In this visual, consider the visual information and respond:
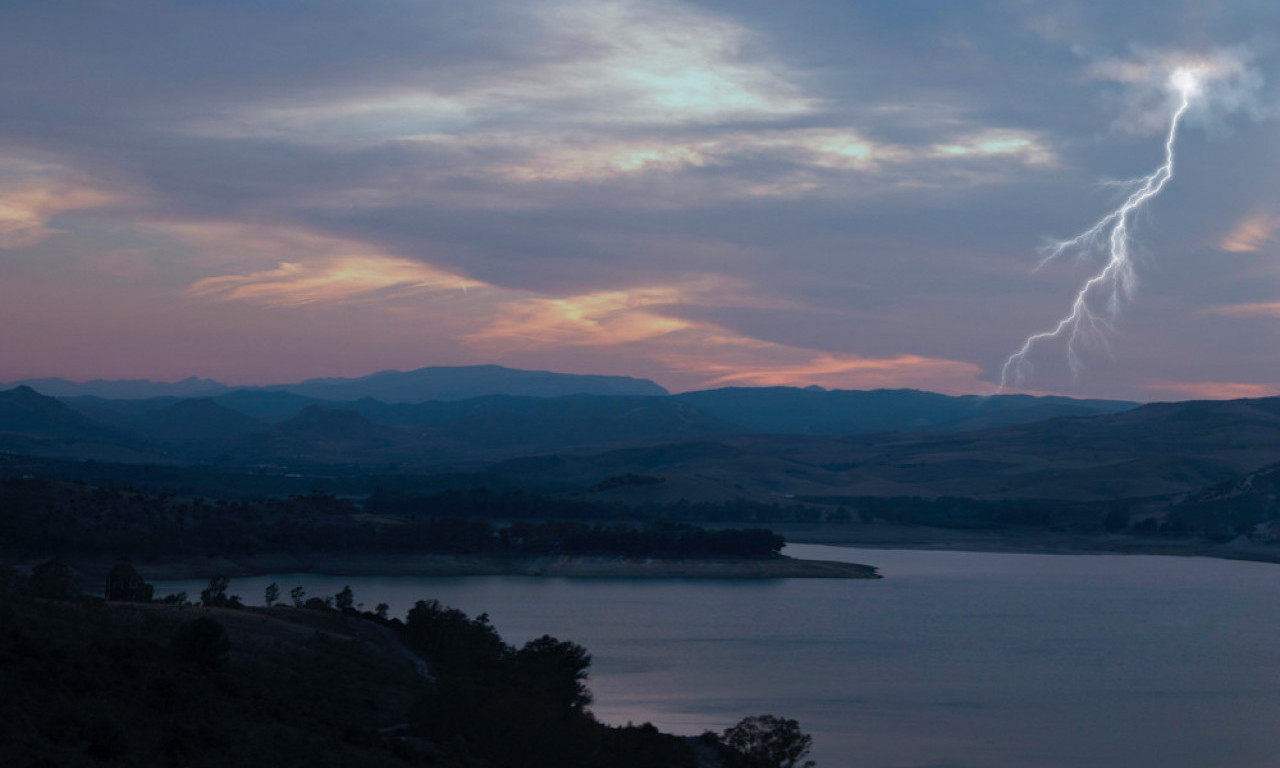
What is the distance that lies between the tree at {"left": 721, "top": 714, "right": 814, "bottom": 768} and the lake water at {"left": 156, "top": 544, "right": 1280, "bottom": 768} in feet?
13.6

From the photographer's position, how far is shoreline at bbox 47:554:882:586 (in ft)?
250

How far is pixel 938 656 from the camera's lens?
45.5m

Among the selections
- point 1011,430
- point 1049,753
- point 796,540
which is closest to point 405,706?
point 1049,753

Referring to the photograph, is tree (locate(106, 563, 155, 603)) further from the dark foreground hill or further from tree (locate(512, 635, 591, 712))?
tree (locate(512, 635, 591, 712))

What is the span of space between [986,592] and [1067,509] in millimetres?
54774

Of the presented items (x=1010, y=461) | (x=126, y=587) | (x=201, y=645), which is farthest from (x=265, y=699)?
(x=1010, y=461)

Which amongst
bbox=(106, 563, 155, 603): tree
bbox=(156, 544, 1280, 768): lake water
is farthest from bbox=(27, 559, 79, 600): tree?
bbox=(156, 544, 1280, 768): lake water

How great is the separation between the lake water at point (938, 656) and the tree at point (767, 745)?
13.6ft

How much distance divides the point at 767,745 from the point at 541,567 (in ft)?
178

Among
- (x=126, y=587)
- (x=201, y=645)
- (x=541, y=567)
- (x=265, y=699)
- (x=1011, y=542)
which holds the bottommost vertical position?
(x=541, y=567)

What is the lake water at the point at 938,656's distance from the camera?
3347 cm

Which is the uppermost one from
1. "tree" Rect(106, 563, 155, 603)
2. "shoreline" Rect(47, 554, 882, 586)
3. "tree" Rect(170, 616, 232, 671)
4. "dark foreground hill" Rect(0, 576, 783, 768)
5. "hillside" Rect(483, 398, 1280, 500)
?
"hillside" Rect(483, 398, 1280, 500)

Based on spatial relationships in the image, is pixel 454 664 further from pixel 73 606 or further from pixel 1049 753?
pixel 1049 753

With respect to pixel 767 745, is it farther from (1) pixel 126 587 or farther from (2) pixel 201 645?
(1) pixel 126 587
